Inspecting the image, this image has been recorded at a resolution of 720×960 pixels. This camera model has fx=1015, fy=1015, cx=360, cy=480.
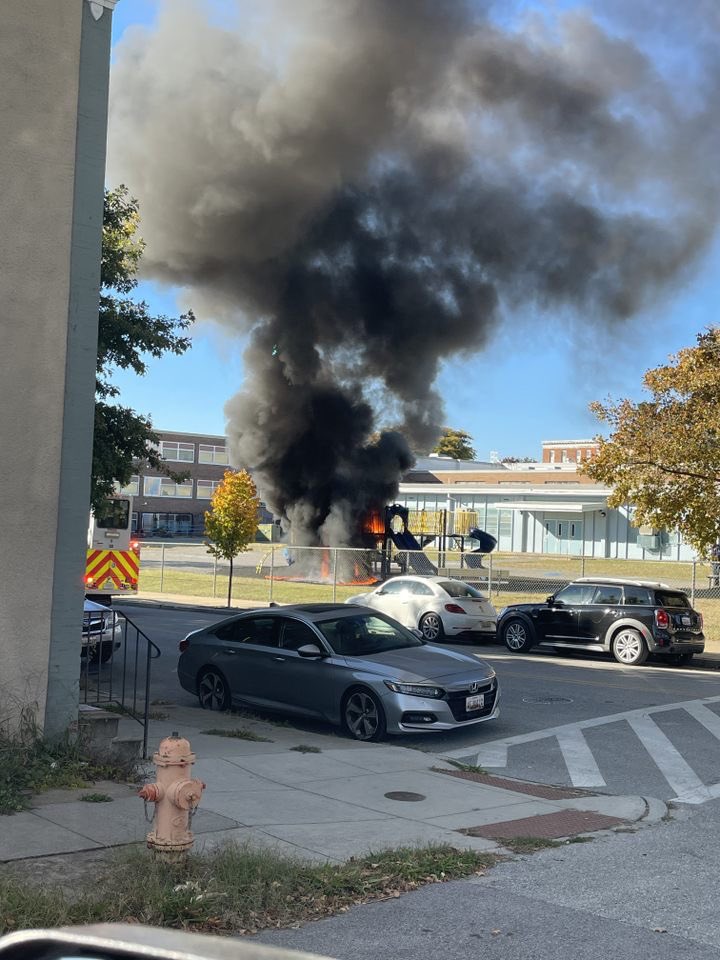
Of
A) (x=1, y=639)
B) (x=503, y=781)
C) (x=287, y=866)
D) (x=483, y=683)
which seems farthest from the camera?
(x=483, y=683)

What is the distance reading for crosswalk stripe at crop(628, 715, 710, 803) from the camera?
852 centimetres

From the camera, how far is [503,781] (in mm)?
8852

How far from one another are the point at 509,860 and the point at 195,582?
3229cm

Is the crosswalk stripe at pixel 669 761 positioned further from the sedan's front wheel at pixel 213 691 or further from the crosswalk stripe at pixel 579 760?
the sedan's front wheel at pixel 213 691

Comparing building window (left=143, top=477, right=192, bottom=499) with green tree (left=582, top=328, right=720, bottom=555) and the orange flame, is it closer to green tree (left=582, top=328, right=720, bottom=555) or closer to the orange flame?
the orange flame

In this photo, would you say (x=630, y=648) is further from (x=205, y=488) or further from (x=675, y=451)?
(x=205, y=488)

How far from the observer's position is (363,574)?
3866cm

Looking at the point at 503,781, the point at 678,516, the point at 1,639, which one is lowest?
the point at 503,781

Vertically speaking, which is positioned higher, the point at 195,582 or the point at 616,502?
the point at 616,502

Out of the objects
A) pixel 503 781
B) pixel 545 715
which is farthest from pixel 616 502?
pixel 503 781

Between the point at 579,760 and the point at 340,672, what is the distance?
8.42 feet

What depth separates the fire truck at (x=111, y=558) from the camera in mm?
23172

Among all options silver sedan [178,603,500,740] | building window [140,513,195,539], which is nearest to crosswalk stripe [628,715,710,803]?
silver sedan [178,603,500,740]

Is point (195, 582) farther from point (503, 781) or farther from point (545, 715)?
point (503, 781)
